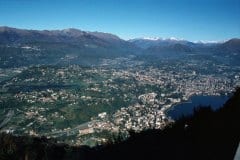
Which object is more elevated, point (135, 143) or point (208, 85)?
point (135, 143)

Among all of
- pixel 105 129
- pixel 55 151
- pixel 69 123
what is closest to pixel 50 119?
pixel 69 123

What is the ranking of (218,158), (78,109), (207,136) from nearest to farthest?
1. (218,158)
2. (207,136)
3. (78,109)

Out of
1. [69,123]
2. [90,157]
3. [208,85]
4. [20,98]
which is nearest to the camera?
[90,157]

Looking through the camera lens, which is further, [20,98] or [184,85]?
[184,85]

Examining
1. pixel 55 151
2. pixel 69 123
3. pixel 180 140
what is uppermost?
pixel 180 140

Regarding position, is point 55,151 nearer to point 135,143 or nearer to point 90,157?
point 90,157

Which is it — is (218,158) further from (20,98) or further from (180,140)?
(20,98)
